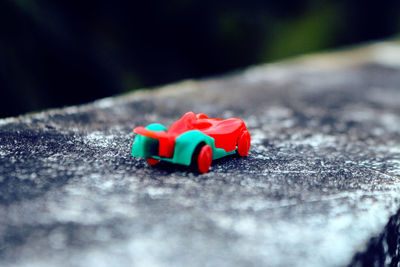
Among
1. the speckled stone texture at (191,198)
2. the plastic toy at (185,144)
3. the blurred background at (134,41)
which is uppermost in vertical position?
the blurred background at (134,41)

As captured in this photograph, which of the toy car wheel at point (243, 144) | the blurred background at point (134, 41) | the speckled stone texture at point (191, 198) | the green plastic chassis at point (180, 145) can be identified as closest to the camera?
the speckled stone texture at point (191, 198)

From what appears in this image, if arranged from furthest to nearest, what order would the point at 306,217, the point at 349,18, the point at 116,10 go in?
1. the point at 349,18
2. the point at 116,10
3. the point at 306,217

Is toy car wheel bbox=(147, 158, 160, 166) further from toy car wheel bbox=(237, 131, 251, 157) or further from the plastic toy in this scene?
toy car wheel bbox=(237, 131, 251, 157)

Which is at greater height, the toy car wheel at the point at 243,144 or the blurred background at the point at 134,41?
the blurred background at the point at 134,41

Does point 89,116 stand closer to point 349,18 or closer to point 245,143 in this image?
point 245,143

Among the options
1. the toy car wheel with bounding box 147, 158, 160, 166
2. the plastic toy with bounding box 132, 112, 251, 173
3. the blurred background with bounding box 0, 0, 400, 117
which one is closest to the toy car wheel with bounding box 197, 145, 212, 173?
the plastic toy with bounding box 132, 112, 251, 173

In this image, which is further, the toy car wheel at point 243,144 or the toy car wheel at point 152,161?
the toy car wheel at point 243,144

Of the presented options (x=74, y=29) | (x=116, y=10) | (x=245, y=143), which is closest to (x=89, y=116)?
(x=245, y=143)

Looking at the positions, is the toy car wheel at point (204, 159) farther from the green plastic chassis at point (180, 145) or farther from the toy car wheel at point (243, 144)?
the toy car wheel at point (243, 144)

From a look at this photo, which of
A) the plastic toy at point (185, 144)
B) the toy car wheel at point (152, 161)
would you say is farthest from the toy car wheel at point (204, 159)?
the toy car wheel at point (152, 161)
